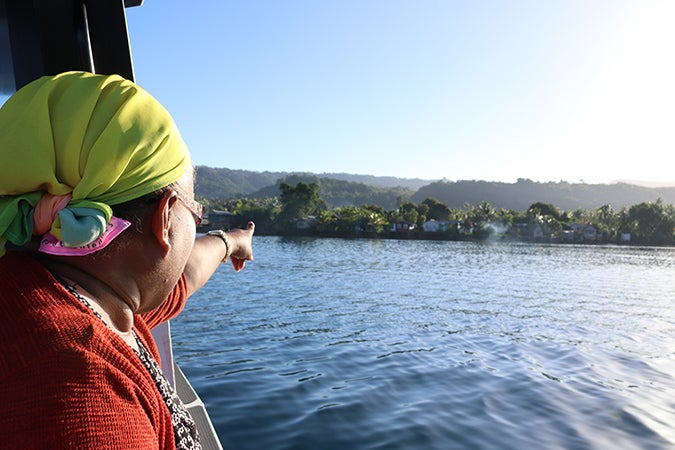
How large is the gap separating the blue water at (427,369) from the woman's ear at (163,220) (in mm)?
4439

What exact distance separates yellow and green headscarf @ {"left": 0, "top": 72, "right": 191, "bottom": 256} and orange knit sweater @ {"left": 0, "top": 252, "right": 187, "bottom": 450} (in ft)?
0.33

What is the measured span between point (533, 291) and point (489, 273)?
7985 mm

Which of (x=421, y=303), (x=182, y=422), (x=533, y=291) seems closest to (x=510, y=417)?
(x=182, y=422)

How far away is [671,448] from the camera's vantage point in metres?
5.26

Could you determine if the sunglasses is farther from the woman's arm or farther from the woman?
the woman's arm

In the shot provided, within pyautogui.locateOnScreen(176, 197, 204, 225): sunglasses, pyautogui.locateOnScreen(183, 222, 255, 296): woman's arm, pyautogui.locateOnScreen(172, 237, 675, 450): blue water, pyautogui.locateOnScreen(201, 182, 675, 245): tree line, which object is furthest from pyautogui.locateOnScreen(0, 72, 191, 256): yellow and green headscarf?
pyautogui.locateOnScreen(201, 182, 675, 245): tree line

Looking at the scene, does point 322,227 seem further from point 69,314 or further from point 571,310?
point 69,314

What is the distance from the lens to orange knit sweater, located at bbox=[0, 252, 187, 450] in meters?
0.65

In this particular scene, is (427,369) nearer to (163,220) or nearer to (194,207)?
(194,207)

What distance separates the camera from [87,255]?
2.85 feet

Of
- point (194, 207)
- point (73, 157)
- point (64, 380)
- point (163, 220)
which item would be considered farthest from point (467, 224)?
point (64, 380)

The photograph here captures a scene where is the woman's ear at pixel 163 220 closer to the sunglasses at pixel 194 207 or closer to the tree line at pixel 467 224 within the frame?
the sunglasses at pixel 194 207

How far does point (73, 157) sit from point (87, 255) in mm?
162

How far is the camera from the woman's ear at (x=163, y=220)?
0.90 metres
